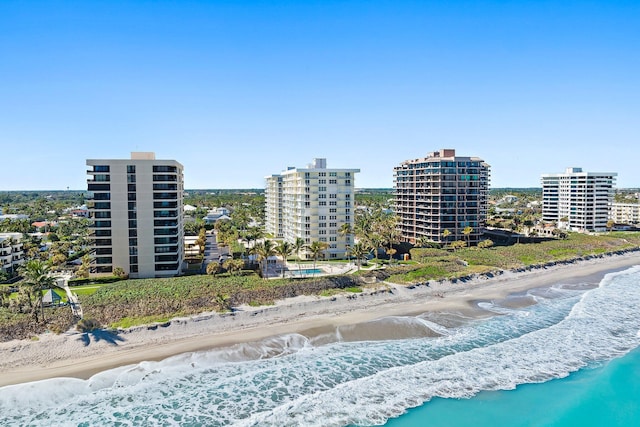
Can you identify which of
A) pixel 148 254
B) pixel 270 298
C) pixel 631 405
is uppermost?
pixel 148 254

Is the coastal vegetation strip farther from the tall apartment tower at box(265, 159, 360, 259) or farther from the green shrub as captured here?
the tall apartment tower at box(265, 159, 360, 259)

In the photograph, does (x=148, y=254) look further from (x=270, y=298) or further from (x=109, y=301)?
(x=270, y=298)

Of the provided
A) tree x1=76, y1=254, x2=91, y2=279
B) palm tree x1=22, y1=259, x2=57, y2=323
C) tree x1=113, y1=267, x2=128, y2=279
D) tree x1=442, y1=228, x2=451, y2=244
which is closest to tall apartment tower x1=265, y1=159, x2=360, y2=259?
tree x1=442, y1=228, x2=451, y2=244

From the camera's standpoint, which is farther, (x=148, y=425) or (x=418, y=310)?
(x=418, y=310)

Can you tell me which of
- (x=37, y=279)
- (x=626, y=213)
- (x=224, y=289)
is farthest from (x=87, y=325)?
(x=626, y=213)

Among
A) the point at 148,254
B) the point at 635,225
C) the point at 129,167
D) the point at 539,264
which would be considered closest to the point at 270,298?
the point at 148,254

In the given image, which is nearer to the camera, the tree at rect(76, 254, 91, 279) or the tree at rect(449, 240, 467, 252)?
the tree at rect(76, 254, 91, 279)
